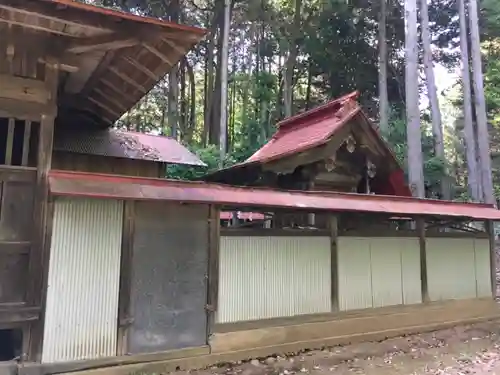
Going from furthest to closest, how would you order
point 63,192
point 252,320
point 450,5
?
point 450,5 → point 252,320 → point 63,192

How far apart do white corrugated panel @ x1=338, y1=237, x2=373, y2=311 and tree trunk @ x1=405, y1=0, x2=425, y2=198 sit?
4.41m

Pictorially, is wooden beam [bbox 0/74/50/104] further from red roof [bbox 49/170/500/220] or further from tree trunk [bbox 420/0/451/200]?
tree trunk [bbox 420/0/451/200]

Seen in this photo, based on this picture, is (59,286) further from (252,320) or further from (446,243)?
(446,243)

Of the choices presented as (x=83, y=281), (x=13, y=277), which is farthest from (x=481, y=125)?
(x=13, y=277)

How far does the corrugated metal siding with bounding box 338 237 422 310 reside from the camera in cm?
736

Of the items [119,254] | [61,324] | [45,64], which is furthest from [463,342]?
[45,64]

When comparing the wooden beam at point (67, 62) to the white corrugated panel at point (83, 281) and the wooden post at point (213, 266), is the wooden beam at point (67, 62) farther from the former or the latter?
the wooden post at point (213, 266)

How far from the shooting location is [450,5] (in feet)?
70.4

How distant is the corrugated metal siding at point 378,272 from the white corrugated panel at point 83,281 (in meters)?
3.79

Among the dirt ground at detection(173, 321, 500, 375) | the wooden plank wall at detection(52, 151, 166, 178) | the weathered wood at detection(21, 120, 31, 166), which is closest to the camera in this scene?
the weathered wood at detection(21, 120, 31, 166)

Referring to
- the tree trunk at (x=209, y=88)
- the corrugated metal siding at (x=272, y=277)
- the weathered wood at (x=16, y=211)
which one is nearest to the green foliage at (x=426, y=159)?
the corrugated metal siding at (x=272, y=277)

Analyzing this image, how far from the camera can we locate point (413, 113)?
39.8 ft

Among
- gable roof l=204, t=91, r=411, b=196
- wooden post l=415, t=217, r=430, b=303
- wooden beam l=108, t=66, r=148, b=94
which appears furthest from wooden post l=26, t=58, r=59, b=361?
wooden post l=415, t=217, r=430, b=303

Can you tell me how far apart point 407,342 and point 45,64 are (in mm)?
6876
